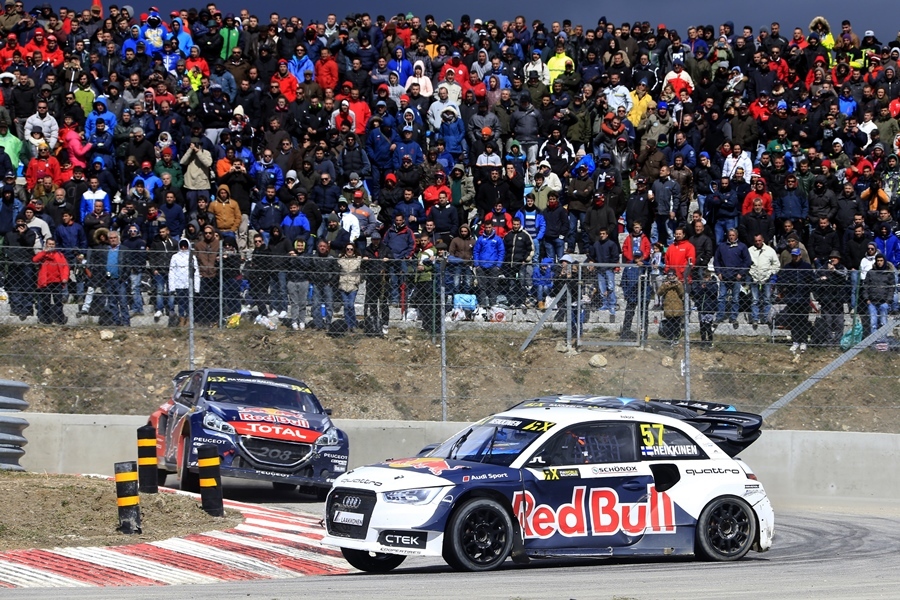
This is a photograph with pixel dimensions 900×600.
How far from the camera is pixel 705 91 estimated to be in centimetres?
2573

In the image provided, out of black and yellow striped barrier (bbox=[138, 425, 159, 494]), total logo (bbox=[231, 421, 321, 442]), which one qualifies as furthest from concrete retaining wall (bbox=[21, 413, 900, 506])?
black and yellow striped barrier (bbox=[138, 425, 159, 494])

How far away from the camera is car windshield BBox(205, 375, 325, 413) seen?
53.4 feet

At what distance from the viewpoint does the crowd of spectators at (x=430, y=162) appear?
18031 mm

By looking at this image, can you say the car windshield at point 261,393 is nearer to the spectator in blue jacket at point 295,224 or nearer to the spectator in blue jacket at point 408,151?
the spectator in blue jacket at point 295,224

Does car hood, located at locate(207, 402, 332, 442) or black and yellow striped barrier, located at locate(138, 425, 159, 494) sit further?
car hood, located at locate(207, 402, 332, 442)

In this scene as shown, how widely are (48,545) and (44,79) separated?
50.3 feet

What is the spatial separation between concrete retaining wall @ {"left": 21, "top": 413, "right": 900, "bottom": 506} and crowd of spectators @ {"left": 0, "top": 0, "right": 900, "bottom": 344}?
1410 millimetres

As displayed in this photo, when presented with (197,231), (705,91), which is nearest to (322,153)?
(197,231)

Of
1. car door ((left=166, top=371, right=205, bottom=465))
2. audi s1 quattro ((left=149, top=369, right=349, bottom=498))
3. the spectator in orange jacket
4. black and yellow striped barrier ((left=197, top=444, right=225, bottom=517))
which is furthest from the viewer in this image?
the spectator in orange jacket

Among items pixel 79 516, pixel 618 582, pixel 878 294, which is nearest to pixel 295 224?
pixel 878 294

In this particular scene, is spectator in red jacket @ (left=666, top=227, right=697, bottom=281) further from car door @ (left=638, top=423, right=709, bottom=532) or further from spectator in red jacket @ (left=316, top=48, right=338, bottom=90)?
car door @ (left=638, top=423, right=709, bottom=532)

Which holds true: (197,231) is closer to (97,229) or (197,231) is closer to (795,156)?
(97,229)

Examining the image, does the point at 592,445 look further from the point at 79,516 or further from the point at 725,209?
the point at 725,209

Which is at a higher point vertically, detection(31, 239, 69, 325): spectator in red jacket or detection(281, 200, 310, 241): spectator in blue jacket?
detection(281, 200, 310, 241): spectator in blue jacket
